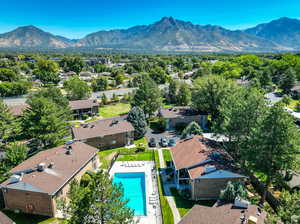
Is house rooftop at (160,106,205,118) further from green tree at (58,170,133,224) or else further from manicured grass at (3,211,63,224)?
green tree at (58,170,133,224)

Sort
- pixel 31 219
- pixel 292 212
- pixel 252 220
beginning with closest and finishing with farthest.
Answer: pixel 292 212
pixel 252 220
pixel 31 219

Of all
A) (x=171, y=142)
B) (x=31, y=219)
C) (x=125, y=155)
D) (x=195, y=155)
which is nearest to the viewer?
(x=31, y=219)

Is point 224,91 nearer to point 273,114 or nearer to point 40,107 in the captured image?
point 273,114

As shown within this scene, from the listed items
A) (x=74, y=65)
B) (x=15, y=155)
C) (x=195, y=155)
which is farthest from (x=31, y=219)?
(x=74, y=65)

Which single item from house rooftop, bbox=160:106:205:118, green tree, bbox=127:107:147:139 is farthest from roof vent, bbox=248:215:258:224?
house rooftop, bbox=160:106:205:118

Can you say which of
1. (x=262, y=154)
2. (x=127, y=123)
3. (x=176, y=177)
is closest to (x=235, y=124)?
(x=262, y=154)

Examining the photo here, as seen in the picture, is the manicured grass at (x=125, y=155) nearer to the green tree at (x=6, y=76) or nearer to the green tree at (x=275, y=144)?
the green tree at (x=275, y=144)

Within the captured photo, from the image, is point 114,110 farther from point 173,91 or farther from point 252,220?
point 252,220
